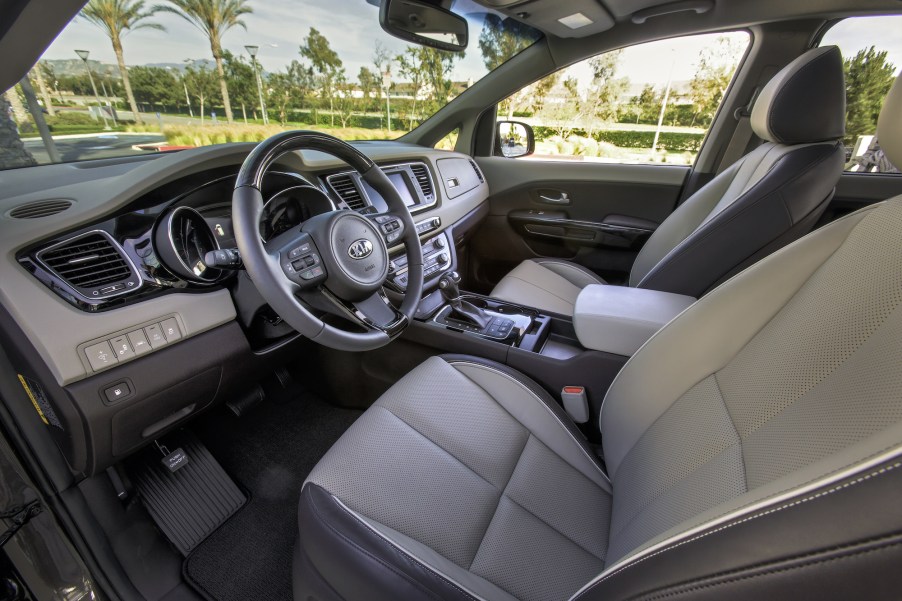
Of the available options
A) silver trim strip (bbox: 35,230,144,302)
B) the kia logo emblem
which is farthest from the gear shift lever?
silver trim strip (bbox: 35,230,144,302)

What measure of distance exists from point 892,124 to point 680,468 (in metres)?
0.74

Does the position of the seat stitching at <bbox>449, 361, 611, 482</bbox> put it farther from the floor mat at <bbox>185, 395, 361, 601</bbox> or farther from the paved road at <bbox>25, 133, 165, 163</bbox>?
the paved road at <bbox>25, 133, 165, 163</bbox>

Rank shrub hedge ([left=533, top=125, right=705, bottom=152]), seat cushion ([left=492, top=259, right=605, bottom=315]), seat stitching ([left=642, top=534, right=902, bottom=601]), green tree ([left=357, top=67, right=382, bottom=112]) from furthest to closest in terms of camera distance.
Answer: green tree ([left=357, top=67, right=382, bottom=112])
shrub hedge ([left=533, top=125, right=705, bottom=152])
seat cushion ([left=492, top=259, right=605, bottom=315])
seat stitching ([left=642, top=534, right=902, bottom=601])

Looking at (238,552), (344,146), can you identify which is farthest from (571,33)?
(238,552)

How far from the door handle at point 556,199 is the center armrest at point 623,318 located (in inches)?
52.1

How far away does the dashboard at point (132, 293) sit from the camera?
0.91 m

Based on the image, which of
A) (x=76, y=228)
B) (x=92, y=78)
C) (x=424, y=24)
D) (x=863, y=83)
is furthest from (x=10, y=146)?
(x=863, y=83)

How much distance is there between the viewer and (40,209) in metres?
0.98

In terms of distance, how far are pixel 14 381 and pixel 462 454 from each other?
1.02 meters

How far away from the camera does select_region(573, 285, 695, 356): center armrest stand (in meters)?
1.22

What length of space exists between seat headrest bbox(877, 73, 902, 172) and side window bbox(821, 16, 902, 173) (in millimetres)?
1217

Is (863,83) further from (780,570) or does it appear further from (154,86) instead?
(154,86)

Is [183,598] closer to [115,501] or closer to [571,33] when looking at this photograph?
[115,501]

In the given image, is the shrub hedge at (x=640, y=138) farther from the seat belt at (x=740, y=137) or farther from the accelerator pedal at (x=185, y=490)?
the accelerator pedal at (x=185, y=490)
